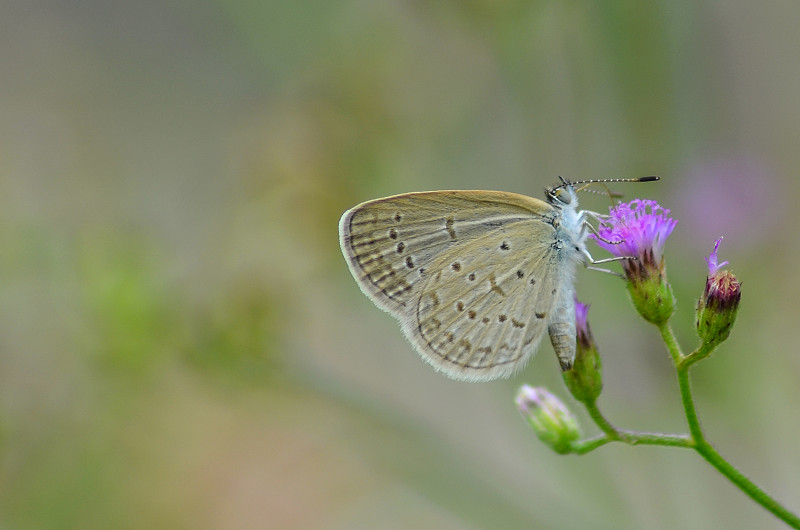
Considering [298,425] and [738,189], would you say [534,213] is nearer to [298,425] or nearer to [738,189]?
[738,189]

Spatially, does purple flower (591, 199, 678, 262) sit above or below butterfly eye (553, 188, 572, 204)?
below

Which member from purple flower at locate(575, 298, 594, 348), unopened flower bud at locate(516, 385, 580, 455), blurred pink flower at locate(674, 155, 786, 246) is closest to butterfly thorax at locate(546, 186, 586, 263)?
purple flower at locate(575, 298, 594, 348)

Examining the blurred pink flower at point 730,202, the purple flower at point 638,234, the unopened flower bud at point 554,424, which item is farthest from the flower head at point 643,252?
the blurred pink flower at point 730,202

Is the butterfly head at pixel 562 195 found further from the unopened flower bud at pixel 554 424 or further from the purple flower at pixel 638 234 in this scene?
the unopened flower bud at pixel 554 424

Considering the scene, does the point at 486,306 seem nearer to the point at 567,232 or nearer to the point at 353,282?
the point at 567,232

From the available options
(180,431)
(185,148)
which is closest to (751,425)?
(180,431)

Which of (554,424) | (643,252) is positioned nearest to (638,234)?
(643,252)

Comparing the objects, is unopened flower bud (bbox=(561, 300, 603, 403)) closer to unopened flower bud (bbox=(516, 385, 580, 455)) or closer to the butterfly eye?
unopened flower bud (bbox=(516, 385, 580, 455))
